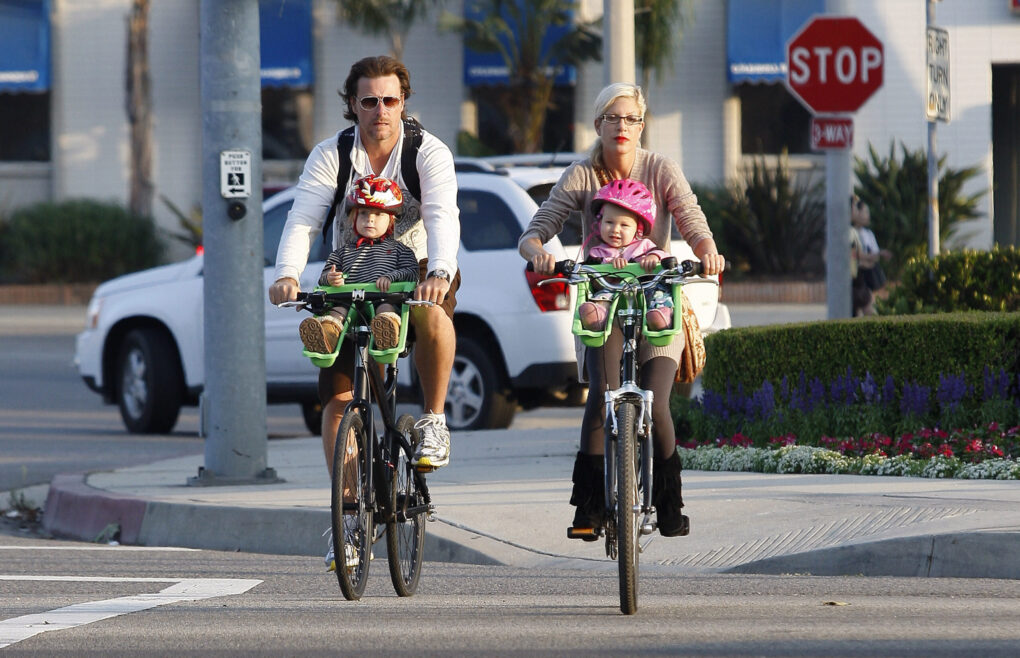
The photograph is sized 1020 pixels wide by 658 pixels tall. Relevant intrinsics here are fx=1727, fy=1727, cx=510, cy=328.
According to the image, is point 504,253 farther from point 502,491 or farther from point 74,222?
point 74,222

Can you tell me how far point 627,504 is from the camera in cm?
552

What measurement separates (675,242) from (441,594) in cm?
559

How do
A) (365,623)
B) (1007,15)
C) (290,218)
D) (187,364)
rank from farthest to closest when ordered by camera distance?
1. (1007,15)
2. (187,364)
3. (290,218)
4. (365,623)

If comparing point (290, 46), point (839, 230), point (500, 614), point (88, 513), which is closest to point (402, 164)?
point (500, 614)

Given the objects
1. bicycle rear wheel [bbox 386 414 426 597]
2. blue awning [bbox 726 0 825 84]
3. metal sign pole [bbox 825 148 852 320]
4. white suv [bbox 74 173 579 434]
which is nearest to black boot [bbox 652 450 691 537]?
bicycle rear wheel [bbox 386 414 426 597]

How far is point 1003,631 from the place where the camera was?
5.25 metres

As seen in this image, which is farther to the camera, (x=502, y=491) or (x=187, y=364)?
(x=187, y=364)

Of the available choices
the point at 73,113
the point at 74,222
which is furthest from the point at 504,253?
the point at 73,113

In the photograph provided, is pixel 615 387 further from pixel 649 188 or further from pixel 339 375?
pixel 339 375

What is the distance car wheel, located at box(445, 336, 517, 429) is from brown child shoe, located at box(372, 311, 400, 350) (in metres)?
5.64

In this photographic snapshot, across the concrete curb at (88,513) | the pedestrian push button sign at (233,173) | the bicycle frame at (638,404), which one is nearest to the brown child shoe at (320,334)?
the bicycle frame at (638,404)

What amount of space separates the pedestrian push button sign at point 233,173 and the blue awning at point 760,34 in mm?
18819

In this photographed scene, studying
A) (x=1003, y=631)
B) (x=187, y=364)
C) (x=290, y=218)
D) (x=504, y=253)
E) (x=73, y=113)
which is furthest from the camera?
(x=73, y=113)

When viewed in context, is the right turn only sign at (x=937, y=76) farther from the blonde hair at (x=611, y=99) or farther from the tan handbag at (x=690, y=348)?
the tan handbag at (x=690, y=348)
